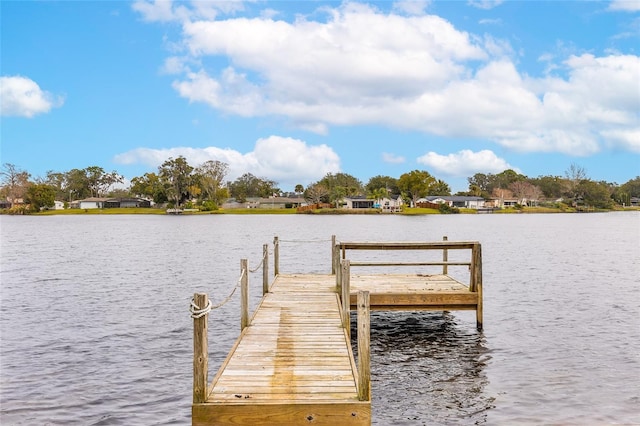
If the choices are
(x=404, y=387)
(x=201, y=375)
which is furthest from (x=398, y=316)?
(x=201, y=375)

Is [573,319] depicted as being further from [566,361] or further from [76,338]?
[76,338]

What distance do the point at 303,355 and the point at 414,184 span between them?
584 feet

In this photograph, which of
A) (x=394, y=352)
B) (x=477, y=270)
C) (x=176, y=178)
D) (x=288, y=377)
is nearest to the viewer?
(x=288, y=377)

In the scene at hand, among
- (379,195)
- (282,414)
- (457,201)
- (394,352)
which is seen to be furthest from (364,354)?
(457,201)

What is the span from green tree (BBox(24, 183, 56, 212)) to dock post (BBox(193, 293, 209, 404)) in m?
200

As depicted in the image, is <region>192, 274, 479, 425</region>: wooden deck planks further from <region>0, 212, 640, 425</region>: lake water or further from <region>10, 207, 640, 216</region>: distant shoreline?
<region>10, 207, 640, 216</region>: distant shoreline

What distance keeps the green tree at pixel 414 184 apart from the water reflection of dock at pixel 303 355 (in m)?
168

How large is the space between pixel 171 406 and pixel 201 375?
15.0ft

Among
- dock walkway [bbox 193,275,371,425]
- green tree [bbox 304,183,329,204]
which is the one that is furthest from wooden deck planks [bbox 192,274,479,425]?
green tree [bbox 304,183,329,204]

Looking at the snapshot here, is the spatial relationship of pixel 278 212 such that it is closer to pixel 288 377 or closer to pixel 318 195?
pixel 318 195

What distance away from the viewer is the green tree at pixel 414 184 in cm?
18475

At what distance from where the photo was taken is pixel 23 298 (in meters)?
27.2

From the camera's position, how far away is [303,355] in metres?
11.3

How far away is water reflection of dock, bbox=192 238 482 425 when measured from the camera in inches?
336
